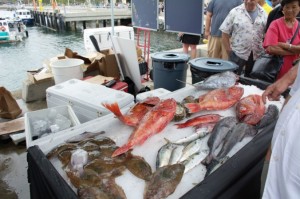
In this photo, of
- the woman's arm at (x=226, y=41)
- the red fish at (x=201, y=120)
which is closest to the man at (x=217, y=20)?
the woman's arm at (x=226, y=41)

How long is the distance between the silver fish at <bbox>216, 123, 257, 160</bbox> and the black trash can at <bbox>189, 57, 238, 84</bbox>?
136 cm

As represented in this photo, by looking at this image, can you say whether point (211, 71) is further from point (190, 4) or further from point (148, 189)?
point (148, 189)

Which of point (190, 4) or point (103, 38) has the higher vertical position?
point (190, 4)

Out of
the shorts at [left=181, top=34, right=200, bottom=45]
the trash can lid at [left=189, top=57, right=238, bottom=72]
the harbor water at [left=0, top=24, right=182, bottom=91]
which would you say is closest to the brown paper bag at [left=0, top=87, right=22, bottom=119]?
the trash can lid at [left=189, top=57, right=238, bottom=72]

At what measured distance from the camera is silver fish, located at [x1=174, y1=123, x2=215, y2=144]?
1.68m

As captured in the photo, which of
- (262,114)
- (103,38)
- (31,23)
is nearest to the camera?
(262,114)

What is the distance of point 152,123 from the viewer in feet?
5.75

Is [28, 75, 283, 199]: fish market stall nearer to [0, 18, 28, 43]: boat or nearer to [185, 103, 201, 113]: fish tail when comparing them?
[185, 103, 201, 113]: fish tail

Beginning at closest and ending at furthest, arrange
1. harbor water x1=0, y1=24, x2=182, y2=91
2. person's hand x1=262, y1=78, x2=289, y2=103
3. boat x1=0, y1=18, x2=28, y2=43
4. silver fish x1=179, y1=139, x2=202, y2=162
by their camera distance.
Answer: silver fish x1=179, y1=139, x2=202, y2=162, person's hand x1=262, y1=78, x2=289, y2=103, harbor water x1=0, y1=24, x2=182, y2=91, boat x1=0, y1=18, x2=28, y2=43

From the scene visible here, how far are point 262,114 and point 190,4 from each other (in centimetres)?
261

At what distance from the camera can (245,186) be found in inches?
56.7

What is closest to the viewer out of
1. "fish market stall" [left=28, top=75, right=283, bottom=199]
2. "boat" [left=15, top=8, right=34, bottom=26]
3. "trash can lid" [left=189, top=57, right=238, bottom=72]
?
"fish market stall" [left=28, top=75, right=283, bottom=199]

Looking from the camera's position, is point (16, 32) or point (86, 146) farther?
point (16, 32)

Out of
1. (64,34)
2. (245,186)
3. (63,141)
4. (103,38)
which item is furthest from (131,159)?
(64,34)
